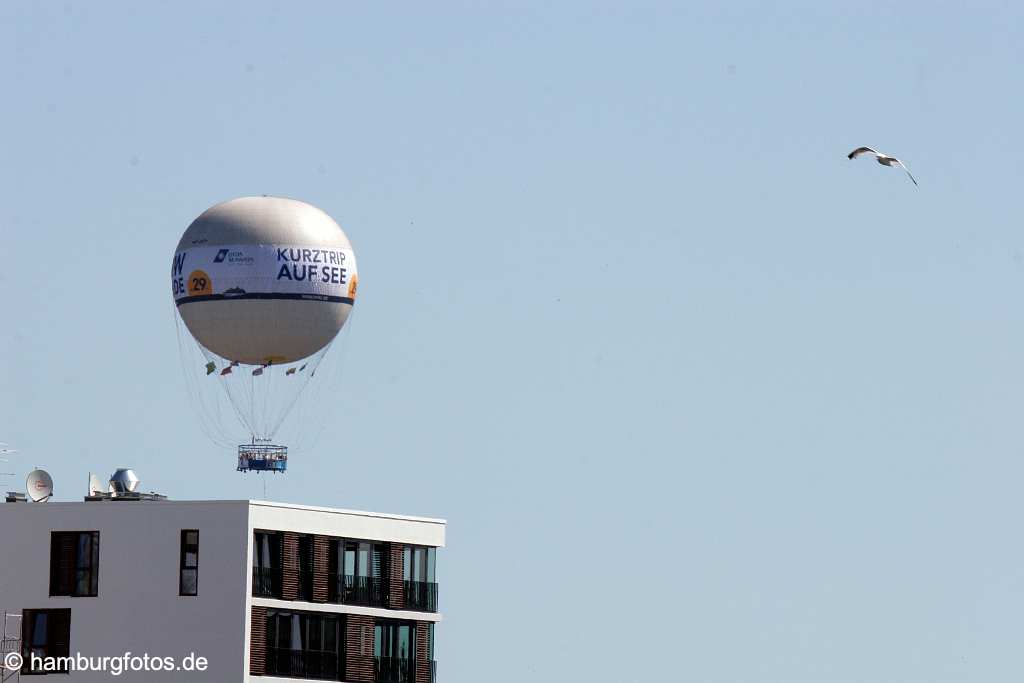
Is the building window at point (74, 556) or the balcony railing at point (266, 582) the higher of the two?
the building window at point (74, 556)

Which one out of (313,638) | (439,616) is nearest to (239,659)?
(313,638)

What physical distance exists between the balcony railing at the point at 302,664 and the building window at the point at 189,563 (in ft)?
12.9

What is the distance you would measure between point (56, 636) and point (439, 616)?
17.4 metres

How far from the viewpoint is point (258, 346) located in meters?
120

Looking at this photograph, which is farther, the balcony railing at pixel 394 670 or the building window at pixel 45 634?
the balcony railing at pixel 394 670

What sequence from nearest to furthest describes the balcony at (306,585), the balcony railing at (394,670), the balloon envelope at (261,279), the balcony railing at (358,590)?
the balcony at (306,585)
the balcony railing at (358,590)
the balcony railing at (394,670)
the balloon envelope at (261,279)

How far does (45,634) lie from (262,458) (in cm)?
2012

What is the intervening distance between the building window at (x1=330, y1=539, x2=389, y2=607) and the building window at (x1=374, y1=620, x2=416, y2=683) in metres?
1.22

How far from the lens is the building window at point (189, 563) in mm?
109625

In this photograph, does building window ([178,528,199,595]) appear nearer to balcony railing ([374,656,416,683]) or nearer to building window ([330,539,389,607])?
building window ([330,539,389,607])

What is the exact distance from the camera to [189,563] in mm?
110000

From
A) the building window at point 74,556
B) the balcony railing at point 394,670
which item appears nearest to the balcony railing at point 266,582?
the balcony railing at point 394,670

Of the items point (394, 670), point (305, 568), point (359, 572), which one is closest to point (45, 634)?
point (305, 568)

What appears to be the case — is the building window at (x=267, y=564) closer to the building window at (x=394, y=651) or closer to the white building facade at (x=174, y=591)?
the white building facade at (x=174, y=591)
